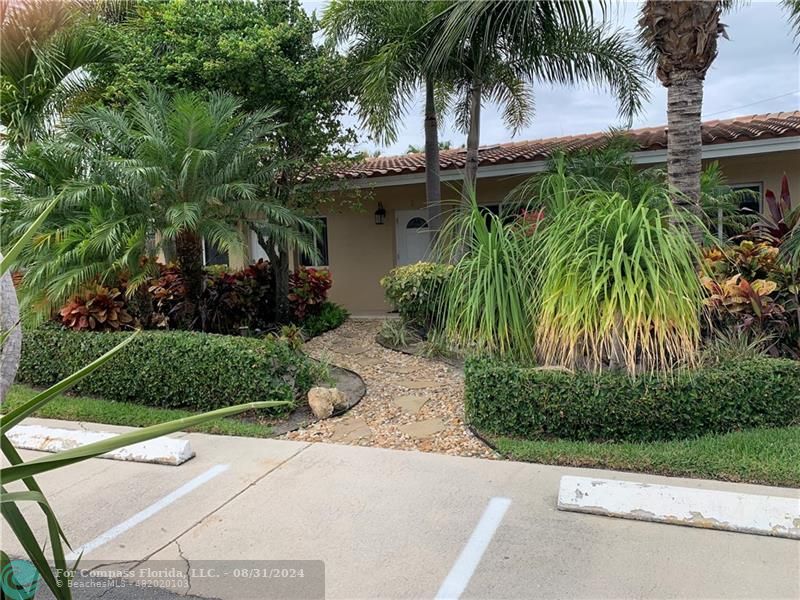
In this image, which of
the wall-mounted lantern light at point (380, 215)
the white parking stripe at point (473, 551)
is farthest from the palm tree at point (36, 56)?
the white parking stripe at point (473, 551)

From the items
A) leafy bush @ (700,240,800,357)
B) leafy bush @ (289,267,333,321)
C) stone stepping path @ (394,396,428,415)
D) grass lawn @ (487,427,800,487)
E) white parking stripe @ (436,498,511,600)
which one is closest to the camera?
white parking stripe @ (436,498,511,600)

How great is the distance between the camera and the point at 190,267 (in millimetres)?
7523

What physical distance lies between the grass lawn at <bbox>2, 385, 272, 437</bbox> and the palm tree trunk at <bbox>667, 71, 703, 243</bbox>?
15.8 feet

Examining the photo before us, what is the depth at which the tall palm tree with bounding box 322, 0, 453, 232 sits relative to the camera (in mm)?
8070

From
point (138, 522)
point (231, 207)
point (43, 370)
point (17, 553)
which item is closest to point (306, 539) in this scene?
point (138, 522)

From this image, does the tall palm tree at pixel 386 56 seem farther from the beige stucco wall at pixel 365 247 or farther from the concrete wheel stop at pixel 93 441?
the concrete wheel stop at pixel 93 441

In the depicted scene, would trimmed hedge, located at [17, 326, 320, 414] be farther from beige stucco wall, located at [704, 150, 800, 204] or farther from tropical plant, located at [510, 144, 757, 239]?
beige stucco wall, located at [704, 150, 800, 204]

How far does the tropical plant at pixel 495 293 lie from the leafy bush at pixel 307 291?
5.14 m

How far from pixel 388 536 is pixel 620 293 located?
9.08 feet

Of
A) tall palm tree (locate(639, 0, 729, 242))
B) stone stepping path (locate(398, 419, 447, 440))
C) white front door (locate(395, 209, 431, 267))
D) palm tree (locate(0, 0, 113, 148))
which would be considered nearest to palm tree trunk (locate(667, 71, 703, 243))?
tall palm tree (locate(639, 0, 729, 242))

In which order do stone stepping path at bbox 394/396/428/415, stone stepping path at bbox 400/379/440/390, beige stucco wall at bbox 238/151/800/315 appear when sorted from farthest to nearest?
beige stucco wall at bbox 238/151/800/315 → stone stepping path at bbox 400/379/440/390 → stone stepping path at bbox 394/396/428/415

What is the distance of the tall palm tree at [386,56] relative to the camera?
807 centimetres

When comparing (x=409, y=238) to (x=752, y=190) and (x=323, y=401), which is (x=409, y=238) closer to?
(x=752, y=190)

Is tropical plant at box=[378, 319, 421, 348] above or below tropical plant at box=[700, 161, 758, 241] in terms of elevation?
below
